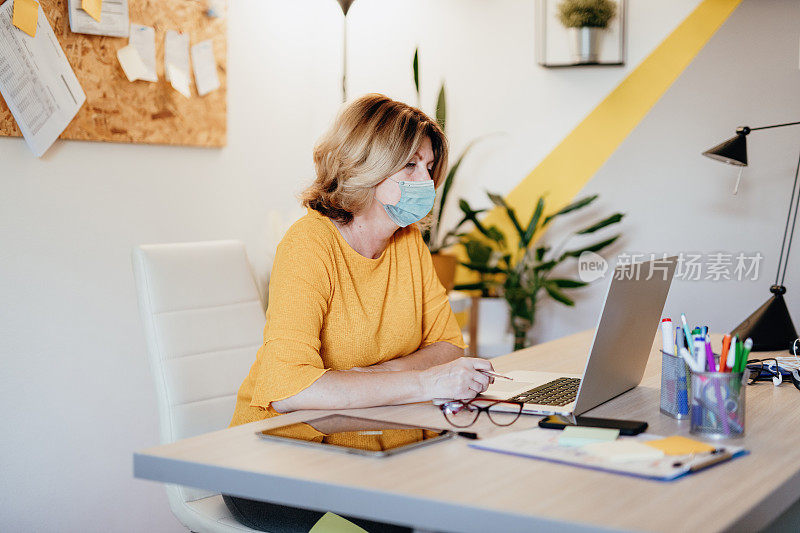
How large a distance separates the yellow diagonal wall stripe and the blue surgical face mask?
1.91m

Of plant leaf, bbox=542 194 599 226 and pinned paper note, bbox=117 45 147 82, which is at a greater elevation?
pinned paper note, bbox=117 45 147 82

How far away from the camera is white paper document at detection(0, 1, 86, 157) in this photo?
228 cm

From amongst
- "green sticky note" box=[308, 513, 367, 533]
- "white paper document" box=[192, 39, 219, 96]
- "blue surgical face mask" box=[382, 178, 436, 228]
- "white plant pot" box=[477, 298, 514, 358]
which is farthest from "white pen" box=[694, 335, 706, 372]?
"white plant pot" box=[477, 298, 514, 358]

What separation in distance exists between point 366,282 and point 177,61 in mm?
1309

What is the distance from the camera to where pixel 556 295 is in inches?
136

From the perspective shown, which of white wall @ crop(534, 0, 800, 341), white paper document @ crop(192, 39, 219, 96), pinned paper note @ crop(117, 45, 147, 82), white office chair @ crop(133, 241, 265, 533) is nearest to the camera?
white office chair @ crop(133, 241, 265, 533)

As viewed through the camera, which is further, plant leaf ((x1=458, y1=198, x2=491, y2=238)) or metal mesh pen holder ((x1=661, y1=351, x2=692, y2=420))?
plant leaf ((x1=458, y1=198, x2=491, y2=238))

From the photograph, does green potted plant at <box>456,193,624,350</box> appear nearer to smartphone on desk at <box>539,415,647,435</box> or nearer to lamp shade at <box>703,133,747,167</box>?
lamp shade at <box>703,133,747,167</box>

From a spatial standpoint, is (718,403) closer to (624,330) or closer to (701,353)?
(701,353)

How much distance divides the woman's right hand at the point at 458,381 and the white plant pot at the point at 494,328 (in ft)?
7.13

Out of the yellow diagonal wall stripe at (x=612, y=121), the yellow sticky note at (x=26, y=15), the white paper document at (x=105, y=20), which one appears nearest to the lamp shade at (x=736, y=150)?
the yellow diagonal wall stripe at (x=612, y=121)

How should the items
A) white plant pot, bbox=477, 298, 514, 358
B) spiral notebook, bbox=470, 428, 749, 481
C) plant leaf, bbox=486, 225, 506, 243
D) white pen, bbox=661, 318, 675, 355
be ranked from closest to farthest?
1. spiral notebook, bbox=470, 428, 749, 481
2. white pen, bbox=661, 318, 675, 355
3. plant leaf, bbox=486, 225, 506, 243
4. white plant pot, bbox=477, 298, 514, 358

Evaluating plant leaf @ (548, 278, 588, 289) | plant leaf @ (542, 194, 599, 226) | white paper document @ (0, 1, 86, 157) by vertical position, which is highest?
white paper document @ (0, 1, 86, 157)

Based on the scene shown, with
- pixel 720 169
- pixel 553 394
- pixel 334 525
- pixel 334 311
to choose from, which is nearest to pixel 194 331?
pixel 334 311
